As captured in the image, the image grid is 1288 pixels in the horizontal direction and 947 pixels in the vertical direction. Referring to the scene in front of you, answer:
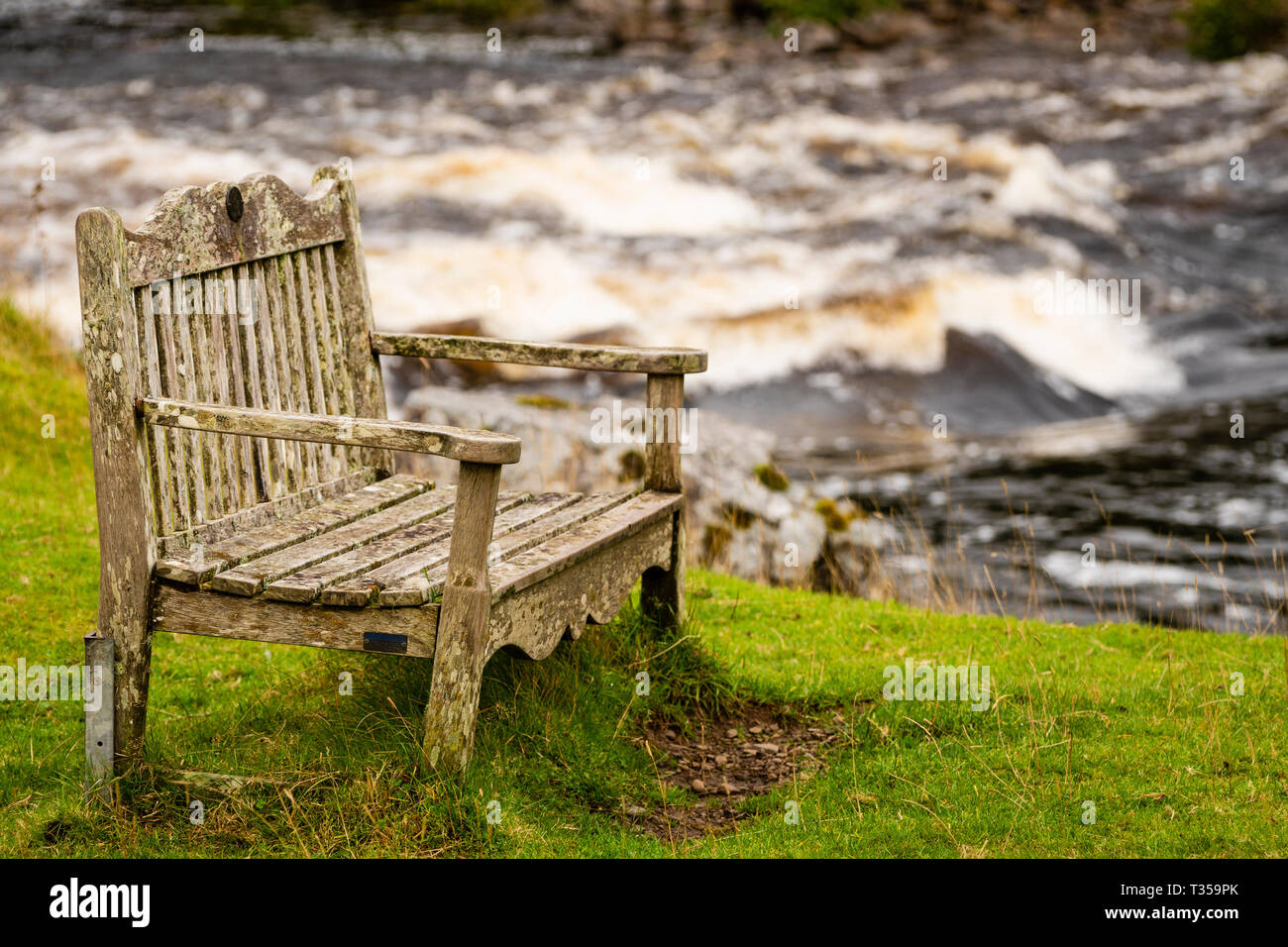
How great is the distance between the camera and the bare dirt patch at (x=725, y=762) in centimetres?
405

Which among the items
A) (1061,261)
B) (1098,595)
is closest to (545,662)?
(1098,595)

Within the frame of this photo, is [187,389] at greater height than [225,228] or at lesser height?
lesser

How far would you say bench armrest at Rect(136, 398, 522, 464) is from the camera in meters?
3.40

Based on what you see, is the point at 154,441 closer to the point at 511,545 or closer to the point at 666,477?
the point at 511,545

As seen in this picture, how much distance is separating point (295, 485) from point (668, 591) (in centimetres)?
143

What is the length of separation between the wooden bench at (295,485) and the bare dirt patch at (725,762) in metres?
0.59

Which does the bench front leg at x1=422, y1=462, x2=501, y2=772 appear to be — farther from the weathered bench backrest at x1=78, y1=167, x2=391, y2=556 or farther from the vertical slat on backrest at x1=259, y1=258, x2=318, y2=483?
the vertical slat on backrest at x1=259, y1=258, x2=318, y2=483

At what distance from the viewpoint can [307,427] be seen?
11.4 feet

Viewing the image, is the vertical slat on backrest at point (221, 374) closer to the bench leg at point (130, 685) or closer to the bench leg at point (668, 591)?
the bench leg at point (130, 685)

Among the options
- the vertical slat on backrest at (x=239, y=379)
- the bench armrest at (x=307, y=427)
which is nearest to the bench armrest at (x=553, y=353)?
the vertical slat on backrest at (x=239, y=379)

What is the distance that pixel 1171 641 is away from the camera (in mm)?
5801

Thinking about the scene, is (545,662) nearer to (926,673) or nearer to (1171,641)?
(926,673)

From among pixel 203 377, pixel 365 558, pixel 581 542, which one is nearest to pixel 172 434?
pixel 203 377

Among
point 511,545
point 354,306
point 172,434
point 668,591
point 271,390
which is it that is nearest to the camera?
point 172,434
